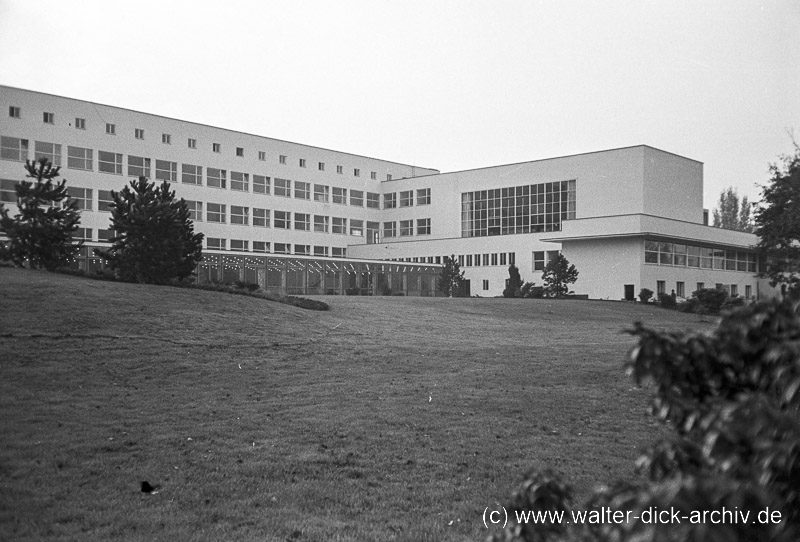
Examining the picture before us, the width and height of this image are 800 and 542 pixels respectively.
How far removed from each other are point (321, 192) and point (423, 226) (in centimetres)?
1196

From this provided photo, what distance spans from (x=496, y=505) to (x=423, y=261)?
6888 centimetres

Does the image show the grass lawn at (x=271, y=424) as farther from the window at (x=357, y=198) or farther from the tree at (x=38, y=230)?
the window at (x=357, y=198)

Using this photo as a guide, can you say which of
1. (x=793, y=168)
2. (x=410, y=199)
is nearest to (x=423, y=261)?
(x=410, y=199)

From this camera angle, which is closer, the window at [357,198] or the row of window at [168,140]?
the row of window at [168,140]

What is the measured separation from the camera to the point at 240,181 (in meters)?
71.0

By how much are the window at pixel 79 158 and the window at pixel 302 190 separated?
22.4 m

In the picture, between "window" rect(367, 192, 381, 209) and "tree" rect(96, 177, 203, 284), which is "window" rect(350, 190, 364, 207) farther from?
"tree" rect(96, 177, 203, 284)

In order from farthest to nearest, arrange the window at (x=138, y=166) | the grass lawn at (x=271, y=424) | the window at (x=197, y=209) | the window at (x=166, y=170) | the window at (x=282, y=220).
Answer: the window at (x=282, y=220), the window at (x=197, y=209), the window at (x=166, y=170), the window at (x=138, y=166), the grass lawn at (x=271, y=424)

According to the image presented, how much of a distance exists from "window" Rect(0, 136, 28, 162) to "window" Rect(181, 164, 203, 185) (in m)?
14.5

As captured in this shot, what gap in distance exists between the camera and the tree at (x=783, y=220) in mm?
36281

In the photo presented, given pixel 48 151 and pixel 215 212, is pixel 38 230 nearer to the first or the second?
pixel 48 151

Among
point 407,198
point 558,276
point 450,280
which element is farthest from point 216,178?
point 558,276

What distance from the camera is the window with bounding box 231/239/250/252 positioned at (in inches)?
2749

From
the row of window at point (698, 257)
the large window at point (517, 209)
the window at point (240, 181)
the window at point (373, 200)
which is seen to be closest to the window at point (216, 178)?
the window at point (240, 181)
